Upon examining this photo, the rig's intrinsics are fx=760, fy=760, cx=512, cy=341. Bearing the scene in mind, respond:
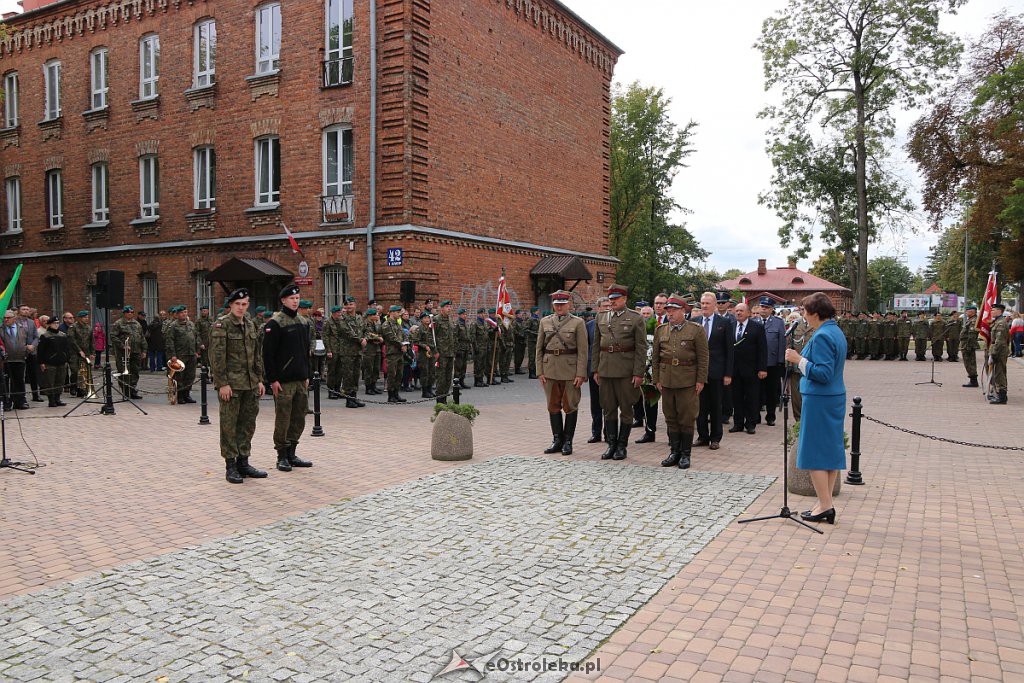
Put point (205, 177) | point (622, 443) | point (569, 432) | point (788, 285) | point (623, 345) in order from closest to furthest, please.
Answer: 1. point (623, 345)
2. point (622, 443)
3. point (569, 432)
4. point (205, 177)
5. point (788, 285)

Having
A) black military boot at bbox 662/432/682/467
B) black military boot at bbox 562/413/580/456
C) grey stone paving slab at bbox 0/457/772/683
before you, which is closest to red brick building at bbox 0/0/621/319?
black military boot at bbox 562/413/580/456

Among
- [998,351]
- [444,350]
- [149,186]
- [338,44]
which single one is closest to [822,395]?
[444,350]

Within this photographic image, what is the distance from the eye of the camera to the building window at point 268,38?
21.6m

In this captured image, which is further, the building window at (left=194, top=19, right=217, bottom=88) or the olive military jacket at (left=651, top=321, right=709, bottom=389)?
the building window at (left=194, top=19, right=217, bottom=88)

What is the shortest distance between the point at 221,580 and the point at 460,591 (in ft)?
5.51

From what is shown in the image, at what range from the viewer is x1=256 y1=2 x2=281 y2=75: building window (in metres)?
21.6

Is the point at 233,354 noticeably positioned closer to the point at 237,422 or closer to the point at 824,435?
the point at 237,422

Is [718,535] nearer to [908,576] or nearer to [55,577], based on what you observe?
[908,576]

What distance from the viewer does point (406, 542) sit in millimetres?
6078

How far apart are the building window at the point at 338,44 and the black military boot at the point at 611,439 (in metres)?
14.4

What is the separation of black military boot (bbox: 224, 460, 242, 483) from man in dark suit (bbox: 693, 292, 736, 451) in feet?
19.0

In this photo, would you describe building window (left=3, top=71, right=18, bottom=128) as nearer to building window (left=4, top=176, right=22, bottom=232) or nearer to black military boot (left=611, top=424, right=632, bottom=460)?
building window (left=4, top=176, right=22, bottom=232)

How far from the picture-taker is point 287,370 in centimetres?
870

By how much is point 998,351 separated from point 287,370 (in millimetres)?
14824
